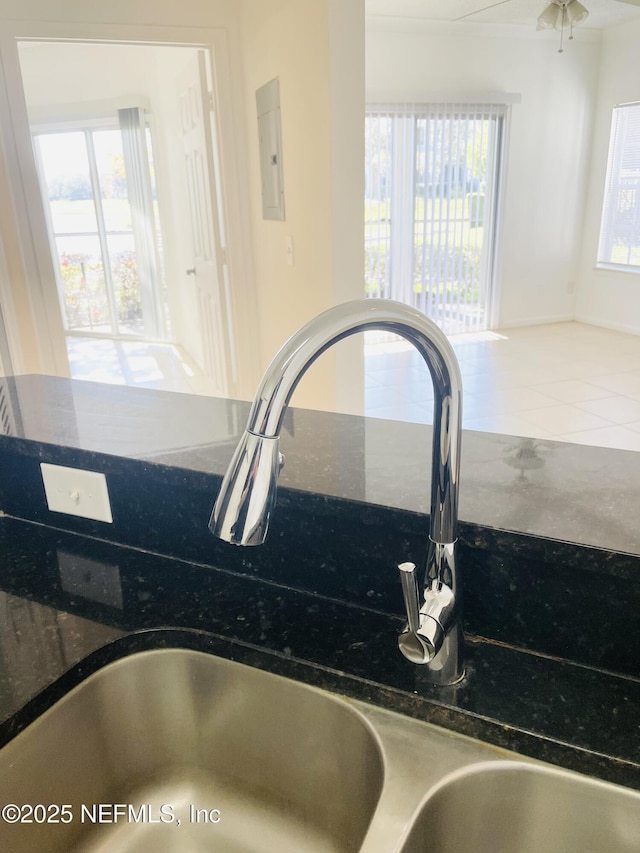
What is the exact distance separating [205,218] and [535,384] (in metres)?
2.61

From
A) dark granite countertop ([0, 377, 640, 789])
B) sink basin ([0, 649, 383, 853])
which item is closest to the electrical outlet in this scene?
dark granite countertop ([0, 377, 640, 789])

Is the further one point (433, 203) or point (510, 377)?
point (433, 203)

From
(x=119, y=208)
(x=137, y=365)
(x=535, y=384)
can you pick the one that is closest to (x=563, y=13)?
(x=535, y=384)

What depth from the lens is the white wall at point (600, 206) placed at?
19.1 ft

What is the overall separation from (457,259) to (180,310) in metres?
2.70

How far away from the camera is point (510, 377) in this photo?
5.05 meters

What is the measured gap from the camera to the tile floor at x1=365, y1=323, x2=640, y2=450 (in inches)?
159

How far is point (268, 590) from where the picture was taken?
91 centimetres

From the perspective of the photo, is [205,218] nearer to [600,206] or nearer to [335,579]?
[335,579]

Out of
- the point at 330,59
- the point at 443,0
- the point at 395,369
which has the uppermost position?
the point at 443,0

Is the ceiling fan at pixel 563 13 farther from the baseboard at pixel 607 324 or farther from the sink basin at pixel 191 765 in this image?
the sink basin at pixel 191 765

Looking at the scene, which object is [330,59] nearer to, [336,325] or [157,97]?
[336,325]

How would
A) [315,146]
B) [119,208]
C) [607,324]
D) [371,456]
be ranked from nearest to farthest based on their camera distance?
1. [371,456]
2. [315,146]
3. [607,324]
4. [119,208]

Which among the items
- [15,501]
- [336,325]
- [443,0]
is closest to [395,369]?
[443,0]
